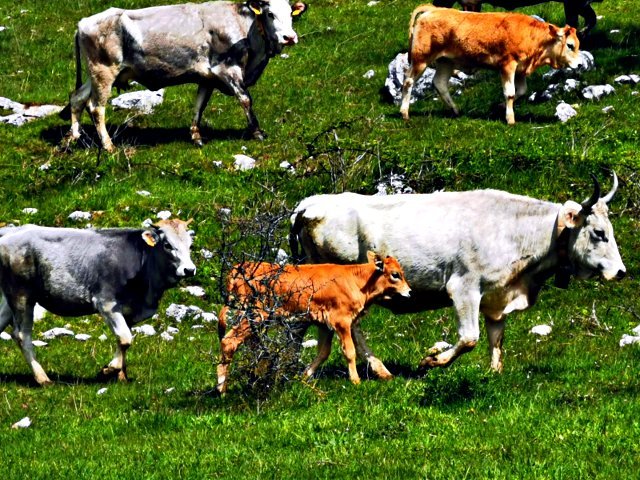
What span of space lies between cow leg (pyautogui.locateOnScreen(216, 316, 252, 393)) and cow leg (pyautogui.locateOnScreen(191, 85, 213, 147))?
371 inches

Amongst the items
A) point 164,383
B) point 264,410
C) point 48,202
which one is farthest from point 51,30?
point 264,410

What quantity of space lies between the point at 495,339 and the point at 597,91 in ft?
32.6

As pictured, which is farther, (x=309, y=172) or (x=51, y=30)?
(x=51, y=30)

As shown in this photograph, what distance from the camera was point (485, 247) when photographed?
15281 mm

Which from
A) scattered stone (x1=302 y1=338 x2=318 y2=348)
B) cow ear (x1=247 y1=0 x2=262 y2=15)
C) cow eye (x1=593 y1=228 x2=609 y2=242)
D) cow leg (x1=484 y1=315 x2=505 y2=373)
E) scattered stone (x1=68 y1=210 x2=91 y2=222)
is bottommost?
scattered stone (x1=68 y1=210 x2=91 y2=222)

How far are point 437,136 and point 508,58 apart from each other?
205 centimetres

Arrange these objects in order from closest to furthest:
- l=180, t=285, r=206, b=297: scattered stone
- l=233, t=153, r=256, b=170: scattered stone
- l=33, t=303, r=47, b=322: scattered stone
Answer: l=33, t=303, r=47, b=322: scattered stone
l=180, t=285, r=206, b=297: scattered stone
l=233, t=153, r=256, b=170: scattered stone

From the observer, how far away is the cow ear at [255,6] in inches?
960

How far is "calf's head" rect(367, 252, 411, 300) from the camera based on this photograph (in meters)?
14.7

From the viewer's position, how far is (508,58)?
23891mm

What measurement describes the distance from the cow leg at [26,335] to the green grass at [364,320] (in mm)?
180

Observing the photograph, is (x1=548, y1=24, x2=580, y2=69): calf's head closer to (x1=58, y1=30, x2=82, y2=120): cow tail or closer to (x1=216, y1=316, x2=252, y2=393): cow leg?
(x1=58, y1=30, x2=82, y2=120): cow tail

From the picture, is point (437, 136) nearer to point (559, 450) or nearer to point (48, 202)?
Result: point (48, 202)

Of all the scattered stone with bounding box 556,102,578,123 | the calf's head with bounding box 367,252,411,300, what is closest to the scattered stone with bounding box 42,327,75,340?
the calf's head with bounding box 367,252,411,300
